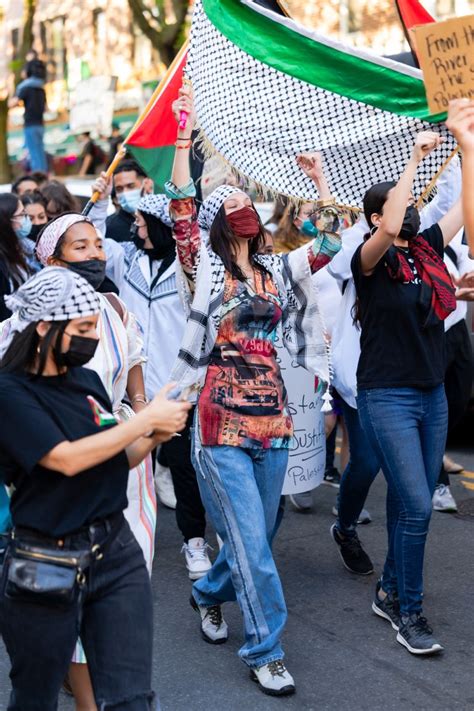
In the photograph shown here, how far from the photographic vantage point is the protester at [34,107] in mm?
19078

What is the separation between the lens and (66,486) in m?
3.27

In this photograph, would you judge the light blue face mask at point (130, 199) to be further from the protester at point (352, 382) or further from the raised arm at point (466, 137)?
the raised arm at point (466, 137)

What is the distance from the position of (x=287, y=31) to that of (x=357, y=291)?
1222mm

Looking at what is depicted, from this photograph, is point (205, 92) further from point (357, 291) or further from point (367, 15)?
point (367, 15)

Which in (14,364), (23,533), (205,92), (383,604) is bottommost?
(383,604)

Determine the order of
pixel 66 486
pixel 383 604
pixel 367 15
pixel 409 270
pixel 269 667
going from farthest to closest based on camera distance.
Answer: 1. pixel 367 15
2. pixel 383 604
3. pixel 409 270
4. pixel 269 667
5. pixel 66 486

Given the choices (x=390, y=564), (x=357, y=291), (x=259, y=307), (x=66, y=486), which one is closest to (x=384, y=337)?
(x=357, y=291)

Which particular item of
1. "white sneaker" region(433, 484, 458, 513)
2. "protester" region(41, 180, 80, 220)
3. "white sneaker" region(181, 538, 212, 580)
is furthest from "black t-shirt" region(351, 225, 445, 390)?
"protester" region(41, 180, 80, 220)

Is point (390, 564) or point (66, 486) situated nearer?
point (66, 486)

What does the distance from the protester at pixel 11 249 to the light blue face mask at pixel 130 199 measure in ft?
5.09

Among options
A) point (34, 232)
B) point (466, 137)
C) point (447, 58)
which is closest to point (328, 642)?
point (466, 137)

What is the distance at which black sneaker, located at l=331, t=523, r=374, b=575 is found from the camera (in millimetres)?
5977

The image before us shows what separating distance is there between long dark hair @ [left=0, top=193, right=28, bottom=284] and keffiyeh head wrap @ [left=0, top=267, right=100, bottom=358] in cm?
298

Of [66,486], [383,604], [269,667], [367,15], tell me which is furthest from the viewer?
[367,15]
